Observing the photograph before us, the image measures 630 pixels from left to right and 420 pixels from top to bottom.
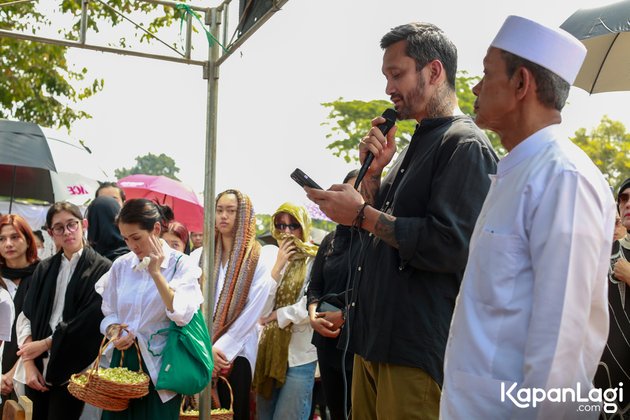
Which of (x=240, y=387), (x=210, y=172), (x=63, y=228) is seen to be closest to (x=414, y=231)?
(x=210, y=172)

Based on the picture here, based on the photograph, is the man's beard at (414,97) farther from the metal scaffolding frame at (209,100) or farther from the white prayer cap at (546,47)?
the metal scaffolding frame at (209,100)

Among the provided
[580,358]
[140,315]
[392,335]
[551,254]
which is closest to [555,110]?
[551,254]

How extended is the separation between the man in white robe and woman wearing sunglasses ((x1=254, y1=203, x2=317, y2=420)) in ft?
13.7

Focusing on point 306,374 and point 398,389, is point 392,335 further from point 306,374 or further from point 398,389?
point 306,374

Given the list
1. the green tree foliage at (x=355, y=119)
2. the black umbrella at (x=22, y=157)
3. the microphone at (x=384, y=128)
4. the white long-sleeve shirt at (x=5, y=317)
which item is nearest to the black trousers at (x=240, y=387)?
the white long-sleeve shirt at (x=5, y=317)

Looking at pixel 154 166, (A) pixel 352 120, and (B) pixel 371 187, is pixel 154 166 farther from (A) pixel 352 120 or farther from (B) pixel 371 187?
(B) pixel 371 187

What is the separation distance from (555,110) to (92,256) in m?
4.47

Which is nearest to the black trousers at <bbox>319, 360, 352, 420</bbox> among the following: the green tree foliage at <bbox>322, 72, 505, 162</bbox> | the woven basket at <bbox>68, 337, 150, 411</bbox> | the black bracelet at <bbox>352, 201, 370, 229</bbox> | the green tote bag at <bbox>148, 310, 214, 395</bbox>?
the green tote bag at <bbox>148, 310, 214, 395</bbox>

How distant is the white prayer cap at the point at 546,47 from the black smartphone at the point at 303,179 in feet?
3.34

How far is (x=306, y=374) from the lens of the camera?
6.57m

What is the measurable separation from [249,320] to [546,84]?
4.34 m

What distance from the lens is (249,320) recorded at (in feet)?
21.2

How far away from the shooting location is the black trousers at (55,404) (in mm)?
6008

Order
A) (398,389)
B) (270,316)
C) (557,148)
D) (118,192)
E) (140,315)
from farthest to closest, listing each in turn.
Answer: (118,192) < (270,316) < (140,315) < (398,389) < (557,148)
